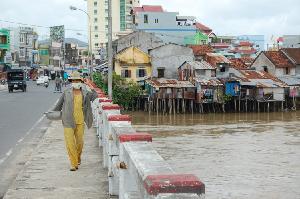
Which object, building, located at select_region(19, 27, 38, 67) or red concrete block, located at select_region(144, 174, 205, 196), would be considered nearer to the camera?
red concrete block, located at select_region(144, 174, 205, 196)

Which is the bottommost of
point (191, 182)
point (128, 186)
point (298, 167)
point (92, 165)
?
point (298, 167)

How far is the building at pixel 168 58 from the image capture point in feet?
192

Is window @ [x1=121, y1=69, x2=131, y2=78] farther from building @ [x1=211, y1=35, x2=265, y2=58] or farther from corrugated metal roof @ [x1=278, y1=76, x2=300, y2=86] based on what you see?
building @ [x1=211, y1=35, x2=265, y2=58]

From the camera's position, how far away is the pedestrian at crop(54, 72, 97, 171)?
8.45 meters

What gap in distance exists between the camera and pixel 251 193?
1545 cm

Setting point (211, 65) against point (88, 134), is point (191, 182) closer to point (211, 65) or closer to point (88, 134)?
point (88, 134)

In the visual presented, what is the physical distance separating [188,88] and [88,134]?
4172 cm

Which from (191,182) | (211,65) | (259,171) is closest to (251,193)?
(259,171)

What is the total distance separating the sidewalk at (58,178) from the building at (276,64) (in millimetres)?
56404

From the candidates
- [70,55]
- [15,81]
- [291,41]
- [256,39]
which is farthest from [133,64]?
[70,55]

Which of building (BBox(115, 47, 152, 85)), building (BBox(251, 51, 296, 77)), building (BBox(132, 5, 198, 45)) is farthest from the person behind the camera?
building (BBox(132, 5, 198, 45))

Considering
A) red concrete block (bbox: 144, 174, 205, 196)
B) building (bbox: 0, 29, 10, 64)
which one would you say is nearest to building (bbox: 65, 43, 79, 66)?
Result: building (bbox: 0, 29, 10, 64)

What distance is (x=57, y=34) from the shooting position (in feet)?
381

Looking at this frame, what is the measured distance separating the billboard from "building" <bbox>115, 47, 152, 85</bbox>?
54.7m
